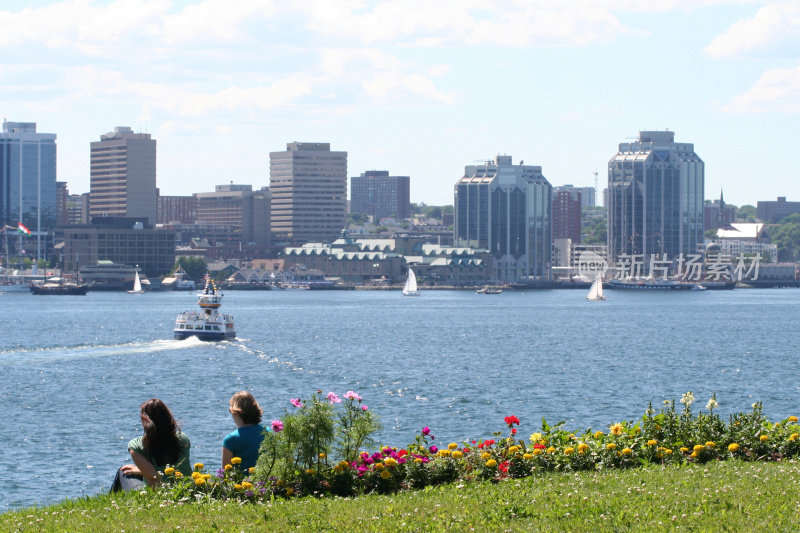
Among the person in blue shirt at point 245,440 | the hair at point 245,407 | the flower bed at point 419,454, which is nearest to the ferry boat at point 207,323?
the flower bed at point 419,454

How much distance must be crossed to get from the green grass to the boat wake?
58.6m

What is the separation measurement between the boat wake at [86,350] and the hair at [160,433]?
190 feet

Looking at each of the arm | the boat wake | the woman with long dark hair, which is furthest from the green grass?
the boat wake

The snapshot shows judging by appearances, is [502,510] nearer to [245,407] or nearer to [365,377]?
[245,407]

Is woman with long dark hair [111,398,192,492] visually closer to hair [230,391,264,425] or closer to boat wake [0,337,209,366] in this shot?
hair [230,391,264,425]

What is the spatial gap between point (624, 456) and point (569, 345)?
73.0m

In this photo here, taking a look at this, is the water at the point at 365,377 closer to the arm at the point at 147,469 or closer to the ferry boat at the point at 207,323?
the ferry boat at the point at 207,323

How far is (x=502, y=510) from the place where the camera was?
15578 millimetres

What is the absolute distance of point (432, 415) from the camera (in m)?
45.1

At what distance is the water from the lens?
3903cm

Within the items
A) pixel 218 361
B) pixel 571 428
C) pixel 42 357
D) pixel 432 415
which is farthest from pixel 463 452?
pixel 42 357

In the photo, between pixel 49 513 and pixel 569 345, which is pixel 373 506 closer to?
pixel 49 513

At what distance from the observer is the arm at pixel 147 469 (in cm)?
1641

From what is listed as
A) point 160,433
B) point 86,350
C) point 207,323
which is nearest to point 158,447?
point 160,433
